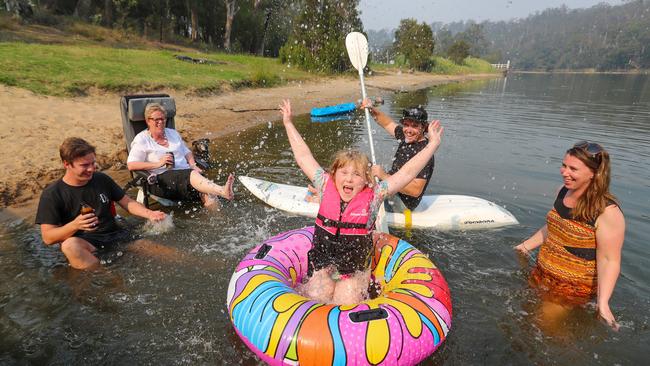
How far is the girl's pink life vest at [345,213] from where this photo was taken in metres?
3.32

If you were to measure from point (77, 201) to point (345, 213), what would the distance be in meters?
2.67

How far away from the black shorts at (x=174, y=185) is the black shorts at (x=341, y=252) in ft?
9.07

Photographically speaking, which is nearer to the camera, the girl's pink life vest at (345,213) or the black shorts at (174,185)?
the girl's pink life vest at (345,213)

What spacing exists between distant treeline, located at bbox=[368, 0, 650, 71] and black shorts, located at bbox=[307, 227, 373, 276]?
8452 cm

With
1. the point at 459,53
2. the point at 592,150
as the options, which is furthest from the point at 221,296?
the point at 459,53

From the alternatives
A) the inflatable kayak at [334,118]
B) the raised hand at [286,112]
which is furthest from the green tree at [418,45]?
the raised hand at [286,112]

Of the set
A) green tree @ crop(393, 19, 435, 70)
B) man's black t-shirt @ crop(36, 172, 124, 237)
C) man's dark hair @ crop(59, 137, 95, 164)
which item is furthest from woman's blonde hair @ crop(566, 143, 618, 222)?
green tree @ crop(393, 19, 435, 70)

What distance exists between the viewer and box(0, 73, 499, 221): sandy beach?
603 centimetres

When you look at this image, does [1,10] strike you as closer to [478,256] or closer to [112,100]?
[112,100]

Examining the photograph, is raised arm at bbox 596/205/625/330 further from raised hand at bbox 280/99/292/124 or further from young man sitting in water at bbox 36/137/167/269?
young man sitting in water at bbox 36/137/167/269

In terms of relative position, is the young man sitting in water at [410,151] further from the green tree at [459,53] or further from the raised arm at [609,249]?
the green tree at [459,53]

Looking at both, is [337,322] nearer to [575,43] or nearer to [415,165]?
[415,165]

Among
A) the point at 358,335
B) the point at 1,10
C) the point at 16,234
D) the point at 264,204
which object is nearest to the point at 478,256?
the point at 358,335

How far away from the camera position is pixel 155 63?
1598cm
